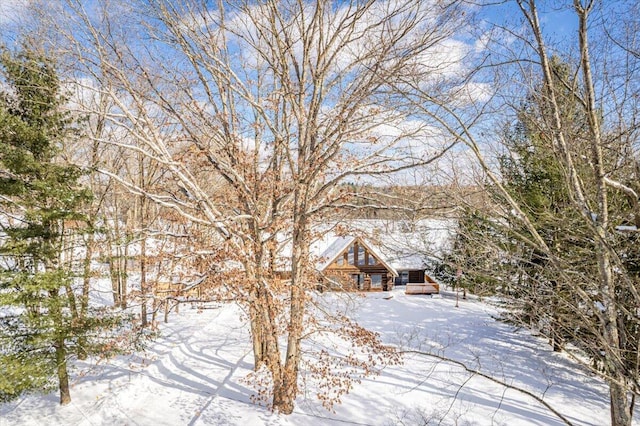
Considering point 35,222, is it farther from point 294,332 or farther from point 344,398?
point 344,398

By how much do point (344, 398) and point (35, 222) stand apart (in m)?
8.35

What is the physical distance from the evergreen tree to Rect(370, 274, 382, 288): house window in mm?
18176

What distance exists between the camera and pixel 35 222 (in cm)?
781

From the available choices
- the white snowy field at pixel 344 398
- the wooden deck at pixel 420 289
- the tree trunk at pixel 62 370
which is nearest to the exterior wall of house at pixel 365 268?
the wooden deck at pixel 420 289

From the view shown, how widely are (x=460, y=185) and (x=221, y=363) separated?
28.3 feet

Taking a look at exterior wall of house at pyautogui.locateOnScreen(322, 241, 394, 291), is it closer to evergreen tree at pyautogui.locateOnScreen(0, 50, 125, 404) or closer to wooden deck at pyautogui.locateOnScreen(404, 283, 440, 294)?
wooden deck at pyautogui.locateOnScreen(404, 283, 440, 294)

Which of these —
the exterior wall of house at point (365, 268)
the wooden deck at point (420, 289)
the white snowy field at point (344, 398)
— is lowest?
the white snowy field at point (344, 398)

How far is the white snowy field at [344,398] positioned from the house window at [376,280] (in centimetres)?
1015

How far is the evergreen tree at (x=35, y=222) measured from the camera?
6.93 meters

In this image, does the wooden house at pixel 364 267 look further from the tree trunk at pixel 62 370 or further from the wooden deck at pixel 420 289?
the tree trunk at pixel 62 370

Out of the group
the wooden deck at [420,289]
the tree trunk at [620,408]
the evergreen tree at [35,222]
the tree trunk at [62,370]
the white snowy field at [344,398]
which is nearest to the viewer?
the tree trunk at [620,408]

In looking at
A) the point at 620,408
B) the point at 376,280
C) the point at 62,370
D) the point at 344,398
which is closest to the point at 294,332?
the point at 344,398

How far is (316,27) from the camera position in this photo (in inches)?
257

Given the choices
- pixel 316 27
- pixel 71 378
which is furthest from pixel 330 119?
pixel 71 378
